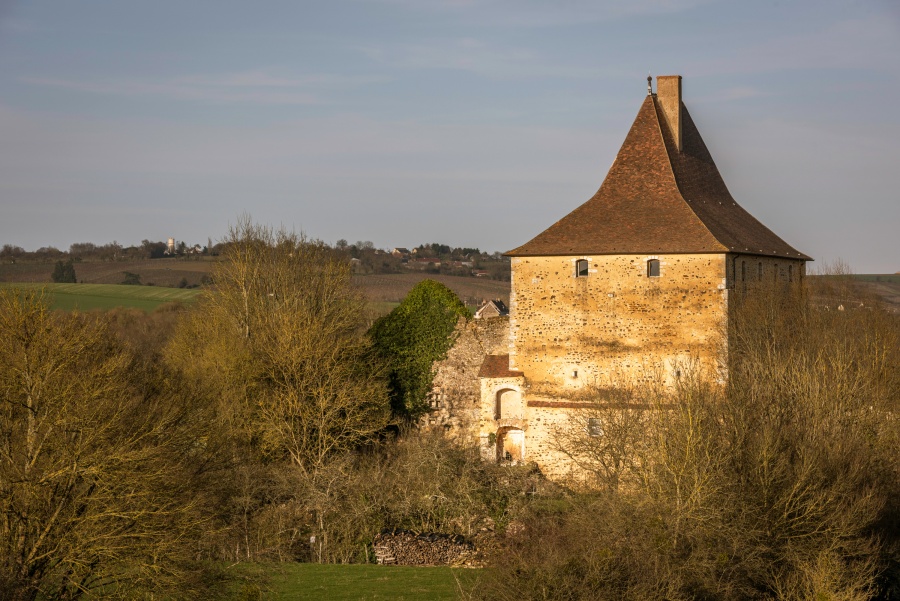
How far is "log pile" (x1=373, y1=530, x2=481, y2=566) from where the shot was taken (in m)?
22.5

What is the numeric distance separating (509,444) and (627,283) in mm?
5598

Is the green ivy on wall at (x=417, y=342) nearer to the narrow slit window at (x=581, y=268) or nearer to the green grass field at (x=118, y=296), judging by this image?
the narrow slit window at (x=581, y=268)

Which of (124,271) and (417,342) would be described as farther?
(124,271)

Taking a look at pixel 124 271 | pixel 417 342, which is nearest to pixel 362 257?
pixel 124 271

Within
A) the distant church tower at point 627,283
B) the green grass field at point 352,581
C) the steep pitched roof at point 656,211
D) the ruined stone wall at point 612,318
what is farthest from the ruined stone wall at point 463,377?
the green grass field at point 352,581

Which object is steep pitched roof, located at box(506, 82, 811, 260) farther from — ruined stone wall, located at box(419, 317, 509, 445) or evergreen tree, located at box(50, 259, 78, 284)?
evergreen tree, located at box(50, 259, 78, 284)

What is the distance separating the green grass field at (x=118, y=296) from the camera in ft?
198

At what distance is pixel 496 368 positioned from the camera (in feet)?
98.1

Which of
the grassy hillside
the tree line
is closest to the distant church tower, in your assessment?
the tree line

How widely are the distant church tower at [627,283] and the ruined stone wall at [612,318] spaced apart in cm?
3

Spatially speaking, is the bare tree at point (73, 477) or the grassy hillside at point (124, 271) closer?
the bare tree at point (73, 477)

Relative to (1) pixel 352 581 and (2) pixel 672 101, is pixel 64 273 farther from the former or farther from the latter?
(1) pixel 352 581

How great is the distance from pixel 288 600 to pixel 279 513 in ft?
19.4

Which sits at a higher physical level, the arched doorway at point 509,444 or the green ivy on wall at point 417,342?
the green ivy on wall at point 417,342
